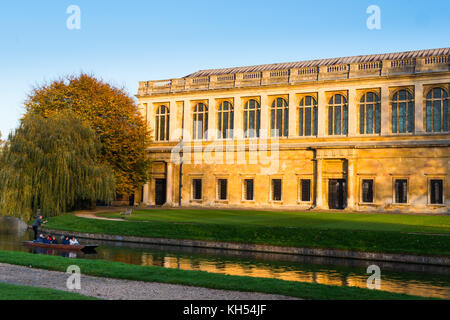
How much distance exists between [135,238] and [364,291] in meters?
19.0

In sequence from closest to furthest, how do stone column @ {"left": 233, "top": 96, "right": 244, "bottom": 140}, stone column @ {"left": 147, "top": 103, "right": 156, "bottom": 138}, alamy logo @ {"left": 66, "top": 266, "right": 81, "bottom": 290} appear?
alamy logo @ {"left": 66, "top": 266, "right": 81, "bottom": 290} < stone column @ {"left": 233, "top": 96, "right": 244, "bottom": 140} < stone column @ {"left": 147, "top": 103, "right": 156, "bottom": 138}

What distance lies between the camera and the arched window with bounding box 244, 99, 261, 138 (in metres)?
53.1

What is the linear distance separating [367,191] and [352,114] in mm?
7736

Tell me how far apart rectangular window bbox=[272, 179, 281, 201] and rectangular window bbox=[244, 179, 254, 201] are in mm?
2499

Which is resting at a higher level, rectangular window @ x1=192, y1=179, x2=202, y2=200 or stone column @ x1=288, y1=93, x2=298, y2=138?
stone column @ x1=288, y1=93, x2=298, y2=138

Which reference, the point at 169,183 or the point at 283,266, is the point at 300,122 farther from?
the point at 283,266

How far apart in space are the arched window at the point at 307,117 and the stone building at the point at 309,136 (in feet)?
0.34

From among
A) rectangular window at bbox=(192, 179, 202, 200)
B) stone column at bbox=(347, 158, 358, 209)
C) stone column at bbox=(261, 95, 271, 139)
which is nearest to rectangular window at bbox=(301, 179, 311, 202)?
stone column at bbox=(347, 158, 358, 209)

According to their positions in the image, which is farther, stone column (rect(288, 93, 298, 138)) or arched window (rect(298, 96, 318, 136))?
stone column (rect(288, 93, 298, 138))

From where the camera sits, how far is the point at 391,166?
46.3 meters

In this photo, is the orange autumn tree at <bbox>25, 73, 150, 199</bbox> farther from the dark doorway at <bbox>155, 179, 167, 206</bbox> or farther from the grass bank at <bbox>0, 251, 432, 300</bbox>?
the grass bank at <bbox>0, 251, 432, 300</bbox>

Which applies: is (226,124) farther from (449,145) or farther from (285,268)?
(285,268)

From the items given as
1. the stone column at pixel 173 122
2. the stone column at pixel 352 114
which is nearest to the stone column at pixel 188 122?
the stone column at pixel 173 122
